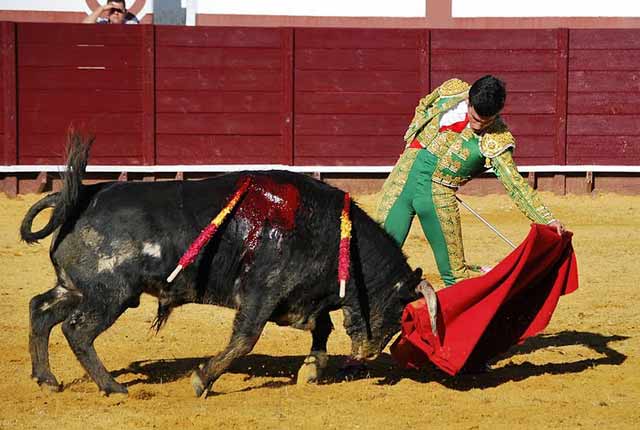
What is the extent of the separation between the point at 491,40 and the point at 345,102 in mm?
1371

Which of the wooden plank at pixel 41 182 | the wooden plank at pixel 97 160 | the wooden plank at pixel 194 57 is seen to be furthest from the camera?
the wooden plank at pixel 194 57

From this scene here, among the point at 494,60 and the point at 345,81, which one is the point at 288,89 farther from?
the point at 494,60

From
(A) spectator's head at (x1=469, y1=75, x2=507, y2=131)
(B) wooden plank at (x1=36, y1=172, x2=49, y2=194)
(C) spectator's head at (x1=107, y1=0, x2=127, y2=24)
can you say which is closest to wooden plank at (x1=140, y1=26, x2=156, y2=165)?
(C) spectator's head at (x1=107, y1=0, x2=127, y2=24)

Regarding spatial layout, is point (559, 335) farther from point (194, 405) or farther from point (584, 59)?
point (584, 59)

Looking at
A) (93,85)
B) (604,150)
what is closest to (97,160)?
(93,85)

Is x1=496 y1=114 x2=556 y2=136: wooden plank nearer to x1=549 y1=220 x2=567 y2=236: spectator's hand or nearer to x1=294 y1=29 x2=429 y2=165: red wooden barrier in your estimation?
x1=294 y1=29 x2=429 y2=165: red wooden barrier

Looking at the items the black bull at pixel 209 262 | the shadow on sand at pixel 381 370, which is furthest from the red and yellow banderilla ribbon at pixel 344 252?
the shadow on sand at pixel 381 370

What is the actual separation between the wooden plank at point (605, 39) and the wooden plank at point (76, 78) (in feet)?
12.2

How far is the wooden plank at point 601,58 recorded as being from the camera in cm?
1079

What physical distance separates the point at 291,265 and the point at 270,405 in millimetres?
492

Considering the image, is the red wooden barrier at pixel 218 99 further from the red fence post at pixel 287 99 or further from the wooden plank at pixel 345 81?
the wooden plank at pixel 345 81

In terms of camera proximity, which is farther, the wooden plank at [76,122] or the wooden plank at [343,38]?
the wooden plank at [343,38]

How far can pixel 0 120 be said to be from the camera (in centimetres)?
1041

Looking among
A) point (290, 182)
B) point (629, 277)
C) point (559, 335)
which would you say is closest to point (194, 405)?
point (290, 182)
